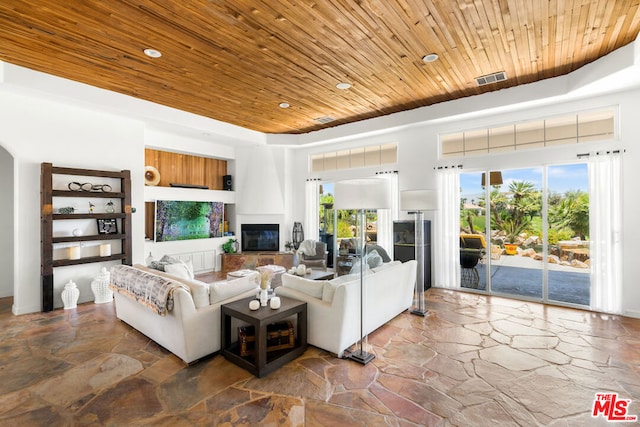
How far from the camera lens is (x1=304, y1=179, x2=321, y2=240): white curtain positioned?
8.03 metres

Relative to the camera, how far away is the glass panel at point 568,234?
4805 mm

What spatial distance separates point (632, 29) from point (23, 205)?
811 cm

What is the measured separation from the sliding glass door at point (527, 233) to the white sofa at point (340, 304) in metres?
2.61

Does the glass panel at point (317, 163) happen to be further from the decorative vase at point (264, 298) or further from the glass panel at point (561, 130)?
the decorative vase at point (264, 298)

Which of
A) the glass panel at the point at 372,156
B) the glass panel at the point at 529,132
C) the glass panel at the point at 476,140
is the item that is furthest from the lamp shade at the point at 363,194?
the glass panel at the point at 372,156

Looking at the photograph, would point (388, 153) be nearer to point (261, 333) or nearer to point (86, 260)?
point (261, 333)

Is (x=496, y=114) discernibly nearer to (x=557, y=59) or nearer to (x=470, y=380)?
(x=557, y=59)

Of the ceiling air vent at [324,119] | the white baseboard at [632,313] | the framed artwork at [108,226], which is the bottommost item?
the white baseboard at [632,313]

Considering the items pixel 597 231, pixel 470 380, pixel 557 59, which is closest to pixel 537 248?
pixel 597 231

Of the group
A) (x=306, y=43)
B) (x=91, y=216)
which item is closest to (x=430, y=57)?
(x=306, y=43)

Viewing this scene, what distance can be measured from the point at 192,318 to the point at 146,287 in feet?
2.46

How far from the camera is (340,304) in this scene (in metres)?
3.15

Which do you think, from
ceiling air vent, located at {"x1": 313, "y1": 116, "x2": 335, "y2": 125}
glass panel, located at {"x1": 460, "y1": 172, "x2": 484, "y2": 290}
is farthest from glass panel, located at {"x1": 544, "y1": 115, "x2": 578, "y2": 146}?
ceiling air vent, located at {"x1": 313, "y1": 116, "x2": 335, "y2": 125}

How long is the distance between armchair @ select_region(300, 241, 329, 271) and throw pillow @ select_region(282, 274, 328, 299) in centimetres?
327
